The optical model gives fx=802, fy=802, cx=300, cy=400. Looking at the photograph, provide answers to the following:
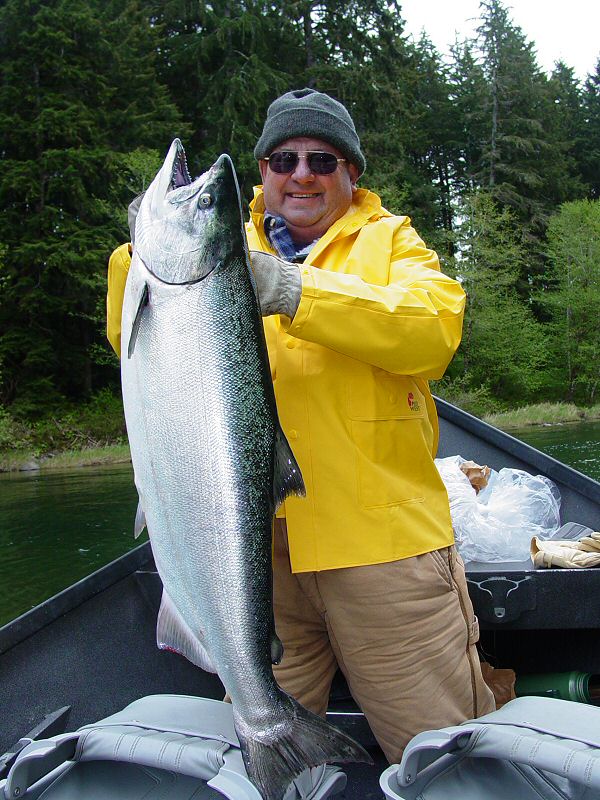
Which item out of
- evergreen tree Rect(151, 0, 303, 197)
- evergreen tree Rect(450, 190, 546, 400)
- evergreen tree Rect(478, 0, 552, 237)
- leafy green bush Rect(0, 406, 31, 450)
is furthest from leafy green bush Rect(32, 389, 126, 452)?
evergreen tree Rect(478, 0, 552, 237)

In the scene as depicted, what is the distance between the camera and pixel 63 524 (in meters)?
10.2

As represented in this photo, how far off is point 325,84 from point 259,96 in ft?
11.2

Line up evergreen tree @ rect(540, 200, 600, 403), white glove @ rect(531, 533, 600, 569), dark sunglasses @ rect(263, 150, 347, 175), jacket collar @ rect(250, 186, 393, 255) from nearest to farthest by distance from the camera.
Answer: jacket collar @ rect(250, 186, 393, 255), dark sunglasses @ rect(263, 150, 347, 175), white glove @ rect(531, 533, 600, 569), evergreen tree @ rect(540, 200, 600, 403)

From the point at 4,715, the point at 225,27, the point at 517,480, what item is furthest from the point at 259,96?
the point at 4,715

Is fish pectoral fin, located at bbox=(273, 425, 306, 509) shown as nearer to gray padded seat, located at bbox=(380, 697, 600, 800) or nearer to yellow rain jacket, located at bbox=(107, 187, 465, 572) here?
yellow rain jacket, located at bbox=(107, 187, 465, 572)

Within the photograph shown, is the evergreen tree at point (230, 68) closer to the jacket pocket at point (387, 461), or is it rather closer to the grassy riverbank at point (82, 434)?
the grassy riverbank at point (82, 434)

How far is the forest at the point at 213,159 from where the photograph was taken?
26.8m

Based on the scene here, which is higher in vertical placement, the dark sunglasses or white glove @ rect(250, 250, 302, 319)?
the dark sunglasses

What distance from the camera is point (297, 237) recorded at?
8.99 feet

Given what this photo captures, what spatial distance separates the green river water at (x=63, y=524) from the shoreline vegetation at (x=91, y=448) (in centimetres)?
254

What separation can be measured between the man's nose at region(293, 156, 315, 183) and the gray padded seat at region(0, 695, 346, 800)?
1694mm

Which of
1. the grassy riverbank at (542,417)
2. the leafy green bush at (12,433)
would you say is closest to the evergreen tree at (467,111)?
the grassy riverbank at (542,417)

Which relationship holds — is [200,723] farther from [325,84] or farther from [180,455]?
[325,84]

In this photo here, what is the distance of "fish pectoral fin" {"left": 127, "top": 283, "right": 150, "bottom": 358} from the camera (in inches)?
80.7
